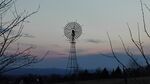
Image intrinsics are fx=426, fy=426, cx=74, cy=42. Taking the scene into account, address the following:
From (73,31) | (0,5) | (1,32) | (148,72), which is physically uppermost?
(73,31)

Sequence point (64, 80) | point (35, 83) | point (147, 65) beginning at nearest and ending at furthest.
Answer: point (147, 65), point (35, 83), point (64, 80)

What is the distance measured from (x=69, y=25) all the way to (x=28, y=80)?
1154 centimetres

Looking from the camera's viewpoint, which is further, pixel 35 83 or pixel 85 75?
pixel 85 75

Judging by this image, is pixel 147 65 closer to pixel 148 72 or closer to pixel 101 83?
pixel 148 72

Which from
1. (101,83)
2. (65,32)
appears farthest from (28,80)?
(101,83)

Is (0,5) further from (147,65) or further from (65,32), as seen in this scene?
(65,32)

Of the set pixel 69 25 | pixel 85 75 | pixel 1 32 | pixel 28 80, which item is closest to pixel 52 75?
pixel 85 75

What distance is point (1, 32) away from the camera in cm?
755

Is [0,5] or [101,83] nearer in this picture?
[0,5]

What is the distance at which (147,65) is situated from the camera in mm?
5957

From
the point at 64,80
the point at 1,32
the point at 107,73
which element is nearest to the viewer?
the point at 1,32

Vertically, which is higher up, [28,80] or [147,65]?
[28,80]

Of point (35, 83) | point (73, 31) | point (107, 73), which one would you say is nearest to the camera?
point (35, 83)

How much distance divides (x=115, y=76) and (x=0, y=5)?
230ft
